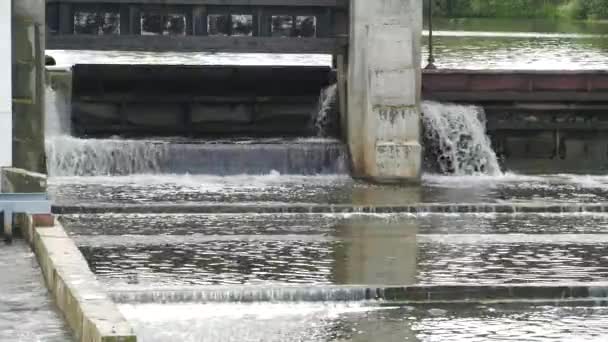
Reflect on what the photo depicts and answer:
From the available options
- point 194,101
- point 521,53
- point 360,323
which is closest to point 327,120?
point 194,101

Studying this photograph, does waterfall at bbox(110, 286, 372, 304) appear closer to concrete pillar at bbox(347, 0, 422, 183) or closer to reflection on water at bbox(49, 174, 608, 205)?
reflection on water at bbox(49, 174, 608, 205)

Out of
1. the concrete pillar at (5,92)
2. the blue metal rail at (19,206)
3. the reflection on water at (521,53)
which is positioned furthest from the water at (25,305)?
the reflection on water at (521,53)

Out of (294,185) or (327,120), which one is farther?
(327,120)

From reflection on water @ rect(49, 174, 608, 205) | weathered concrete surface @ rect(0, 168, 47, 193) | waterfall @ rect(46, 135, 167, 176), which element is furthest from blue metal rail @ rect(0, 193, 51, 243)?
waterfall @ rect(46, 135, 167, 176)

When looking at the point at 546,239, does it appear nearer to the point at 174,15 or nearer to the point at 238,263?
the point at 238,263

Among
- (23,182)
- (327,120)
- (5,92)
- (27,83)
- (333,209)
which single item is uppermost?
(5,92)

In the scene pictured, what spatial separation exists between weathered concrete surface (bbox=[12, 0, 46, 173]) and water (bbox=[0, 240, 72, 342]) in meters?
9.59

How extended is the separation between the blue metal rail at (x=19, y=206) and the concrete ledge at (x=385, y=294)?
3.19 meters

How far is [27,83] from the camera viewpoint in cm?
2794

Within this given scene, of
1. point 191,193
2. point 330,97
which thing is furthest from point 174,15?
point 191,193

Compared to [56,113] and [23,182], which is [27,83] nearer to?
[56,113]

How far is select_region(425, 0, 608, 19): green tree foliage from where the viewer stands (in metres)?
76.4

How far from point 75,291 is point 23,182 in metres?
5.85

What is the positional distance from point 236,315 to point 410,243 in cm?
523
